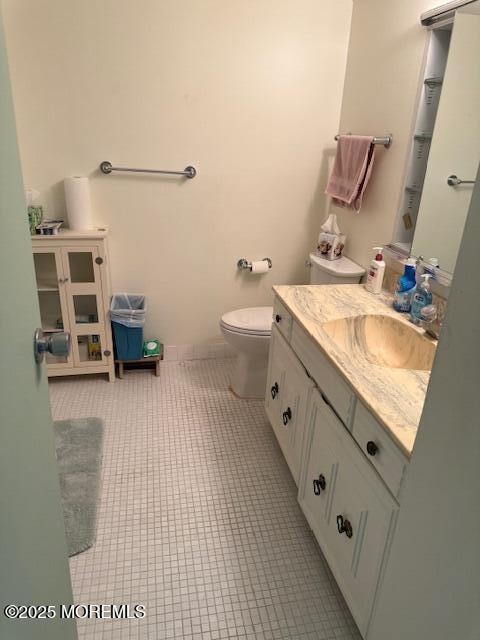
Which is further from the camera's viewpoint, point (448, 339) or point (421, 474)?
point (421, 474)

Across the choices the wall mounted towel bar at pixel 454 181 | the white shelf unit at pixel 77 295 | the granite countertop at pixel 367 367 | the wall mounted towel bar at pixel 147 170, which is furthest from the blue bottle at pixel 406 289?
the white shelf unit at pixel 77 295

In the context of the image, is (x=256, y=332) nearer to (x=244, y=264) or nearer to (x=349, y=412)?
(x=244, y=264)

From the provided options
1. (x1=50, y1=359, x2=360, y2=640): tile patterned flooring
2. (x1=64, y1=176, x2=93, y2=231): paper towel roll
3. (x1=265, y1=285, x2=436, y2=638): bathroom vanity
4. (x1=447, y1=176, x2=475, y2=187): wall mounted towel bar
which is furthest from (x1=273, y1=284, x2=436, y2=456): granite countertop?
(x1=64, y1=176, x2=93, y2=231): paper towel roll

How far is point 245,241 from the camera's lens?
284cm

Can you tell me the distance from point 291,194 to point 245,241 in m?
0.41

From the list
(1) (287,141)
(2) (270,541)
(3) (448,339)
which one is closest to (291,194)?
(1) (287,141)

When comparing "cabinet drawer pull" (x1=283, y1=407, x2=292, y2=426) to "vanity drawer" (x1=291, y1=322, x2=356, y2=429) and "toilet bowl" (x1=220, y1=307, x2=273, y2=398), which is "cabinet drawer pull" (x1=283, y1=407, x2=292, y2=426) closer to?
"vanity drawer" (x1=291, y1=322, x2=356, y2=429)

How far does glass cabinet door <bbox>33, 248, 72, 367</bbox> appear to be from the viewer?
2474 mm

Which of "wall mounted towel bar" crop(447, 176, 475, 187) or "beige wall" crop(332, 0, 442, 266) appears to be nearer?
"wall mounted towel bar" crop(447, 176, 475, 187)

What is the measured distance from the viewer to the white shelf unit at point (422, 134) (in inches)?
68.8

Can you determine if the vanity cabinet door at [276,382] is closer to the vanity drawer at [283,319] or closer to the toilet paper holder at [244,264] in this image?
the vanity drawer at [283,319]

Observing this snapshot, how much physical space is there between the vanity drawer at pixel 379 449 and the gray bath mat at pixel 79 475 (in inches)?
43.4

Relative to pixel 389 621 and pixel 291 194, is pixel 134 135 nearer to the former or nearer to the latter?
pixel 291 194

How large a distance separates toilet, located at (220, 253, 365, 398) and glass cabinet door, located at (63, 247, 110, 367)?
735 millimetres
